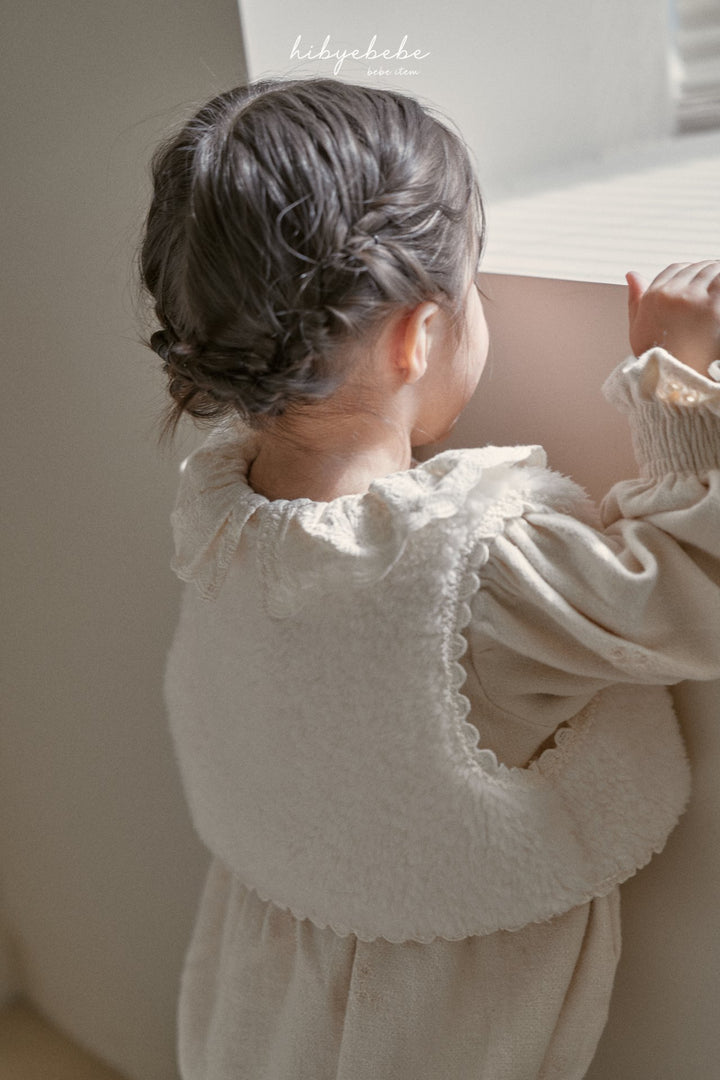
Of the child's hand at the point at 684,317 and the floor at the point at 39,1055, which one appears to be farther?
the floor at the point at 39,1055

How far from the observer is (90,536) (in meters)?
1.20

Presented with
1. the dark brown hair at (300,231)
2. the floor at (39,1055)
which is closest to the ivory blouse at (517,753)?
the dark brown hair at (300,231)

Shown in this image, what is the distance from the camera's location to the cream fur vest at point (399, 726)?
0.68 meters

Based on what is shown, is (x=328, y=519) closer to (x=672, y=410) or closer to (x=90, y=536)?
(x=672, y=410)

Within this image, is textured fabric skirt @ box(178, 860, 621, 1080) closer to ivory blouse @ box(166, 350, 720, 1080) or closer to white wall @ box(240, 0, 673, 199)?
ivory blouse @ box(166, 350, 720, 1080)

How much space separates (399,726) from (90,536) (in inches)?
23.4

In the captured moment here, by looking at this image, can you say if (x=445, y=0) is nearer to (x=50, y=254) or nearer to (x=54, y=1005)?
(x=50, y=254)

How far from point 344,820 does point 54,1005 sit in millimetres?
1132

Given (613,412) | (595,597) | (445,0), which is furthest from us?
(445,0)

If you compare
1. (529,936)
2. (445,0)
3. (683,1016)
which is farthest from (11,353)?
(683,1016)

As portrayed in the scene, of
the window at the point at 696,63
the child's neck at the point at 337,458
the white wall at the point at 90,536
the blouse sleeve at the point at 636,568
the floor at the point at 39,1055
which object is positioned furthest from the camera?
the floor at the point at 39,1055

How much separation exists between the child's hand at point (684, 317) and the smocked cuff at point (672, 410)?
0.03 meters

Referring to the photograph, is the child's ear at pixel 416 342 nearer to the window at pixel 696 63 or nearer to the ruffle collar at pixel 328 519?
the ruffle collar at pixel 328 519

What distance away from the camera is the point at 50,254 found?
1041 millimetres
